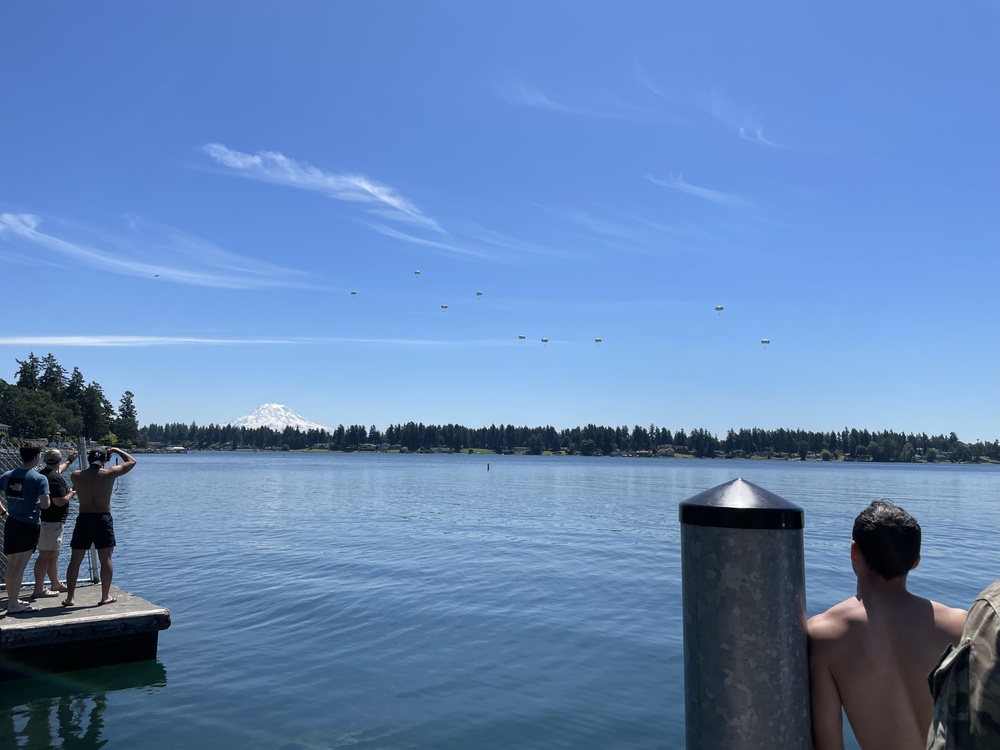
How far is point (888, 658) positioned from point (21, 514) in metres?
11.6

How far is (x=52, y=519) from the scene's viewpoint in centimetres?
1154

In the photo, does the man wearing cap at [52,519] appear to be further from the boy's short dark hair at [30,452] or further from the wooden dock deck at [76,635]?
the boy's short dark hair at [30,452]

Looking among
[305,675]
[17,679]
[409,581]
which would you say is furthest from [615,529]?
[17,679]

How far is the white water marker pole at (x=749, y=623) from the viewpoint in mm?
2564

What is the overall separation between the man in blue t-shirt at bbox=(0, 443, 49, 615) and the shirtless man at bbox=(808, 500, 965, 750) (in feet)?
36.5

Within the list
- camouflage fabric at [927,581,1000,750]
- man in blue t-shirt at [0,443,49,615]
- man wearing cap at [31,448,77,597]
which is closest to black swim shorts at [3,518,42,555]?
man in blue t-shirt at [0,443,49,615]

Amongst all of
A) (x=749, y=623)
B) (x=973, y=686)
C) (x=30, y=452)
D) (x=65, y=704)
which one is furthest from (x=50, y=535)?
(x=973, y=686)

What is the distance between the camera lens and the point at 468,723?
10.1m

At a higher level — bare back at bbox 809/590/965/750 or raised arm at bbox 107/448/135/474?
raised arm at bbox 107/448/135/474

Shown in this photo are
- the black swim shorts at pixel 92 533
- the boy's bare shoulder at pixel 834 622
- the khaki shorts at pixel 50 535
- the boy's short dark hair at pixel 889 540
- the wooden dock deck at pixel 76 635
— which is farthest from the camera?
the khaki shorts at pixel 50 535

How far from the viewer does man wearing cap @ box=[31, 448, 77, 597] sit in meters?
11.5

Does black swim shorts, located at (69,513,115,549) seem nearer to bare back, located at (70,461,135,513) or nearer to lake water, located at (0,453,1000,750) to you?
bare back, located at (70,461,135,513)

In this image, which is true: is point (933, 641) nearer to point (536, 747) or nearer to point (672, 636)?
point (536, 747)

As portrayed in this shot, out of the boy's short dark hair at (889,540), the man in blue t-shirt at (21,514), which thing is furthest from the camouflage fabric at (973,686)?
the man in blue t-shirt at (21,514)
